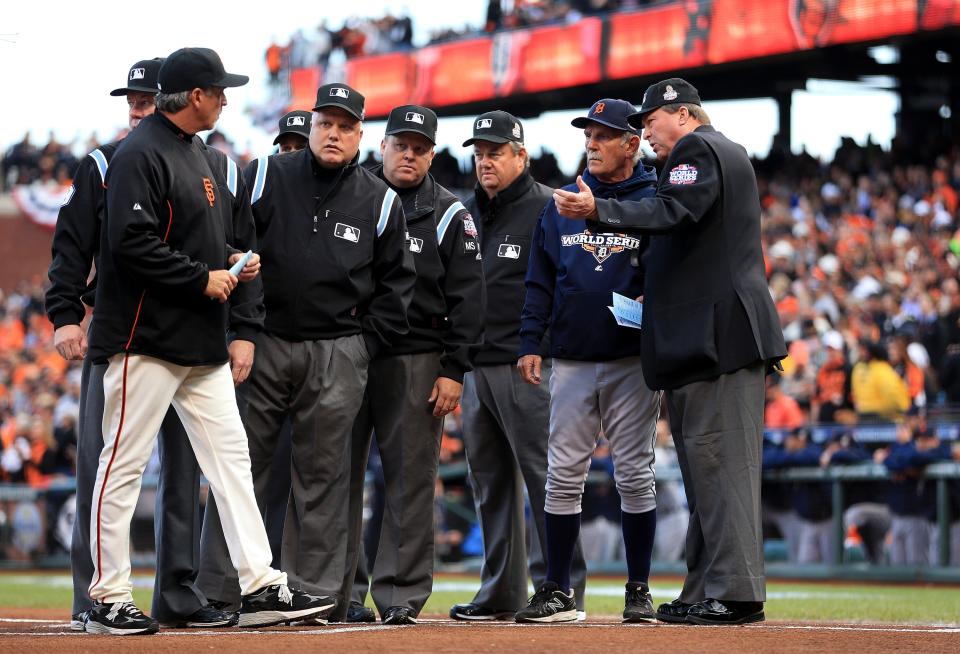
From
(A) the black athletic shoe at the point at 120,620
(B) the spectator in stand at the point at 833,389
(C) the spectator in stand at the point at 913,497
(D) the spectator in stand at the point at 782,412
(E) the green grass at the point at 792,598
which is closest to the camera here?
(A) the black athletic shoe at the point at 120,620

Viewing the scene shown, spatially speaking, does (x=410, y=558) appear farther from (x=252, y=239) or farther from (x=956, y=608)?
(x=956, y=608)

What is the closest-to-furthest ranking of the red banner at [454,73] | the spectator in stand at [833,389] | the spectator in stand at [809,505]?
the spectator in stand at [809,505] → the spectator in stand at [833,389] → the red banner at [454,73]

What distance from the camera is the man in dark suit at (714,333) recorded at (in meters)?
5.74

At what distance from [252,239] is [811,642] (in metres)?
2.80

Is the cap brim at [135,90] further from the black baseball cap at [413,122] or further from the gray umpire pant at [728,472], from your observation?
the gray umpire pant at [728,472]

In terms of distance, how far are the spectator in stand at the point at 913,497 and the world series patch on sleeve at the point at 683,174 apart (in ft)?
22.0

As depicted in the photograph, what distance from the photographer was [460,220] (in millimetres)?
6828

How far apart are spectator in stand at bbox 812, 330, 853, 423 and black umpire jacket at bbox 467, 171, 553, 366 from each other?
6.10 meters

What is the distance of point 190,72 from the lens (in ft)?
18.3

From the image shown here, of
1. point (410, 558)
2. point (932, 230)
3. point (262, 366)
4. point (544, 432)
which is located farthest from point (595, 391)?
point (932, 230)

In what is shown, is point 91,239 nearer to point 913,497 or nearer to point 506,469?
point 506,469

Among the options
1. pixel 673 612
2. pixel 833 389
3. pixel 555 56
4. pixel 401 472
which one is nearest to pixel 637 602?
pixel 673 612

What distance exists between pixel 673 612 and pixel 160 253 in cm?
268

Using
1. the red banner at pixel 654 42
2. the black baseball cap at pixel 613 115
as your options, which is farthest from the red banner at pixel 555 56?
the black baseball cap at pixel 613 115
